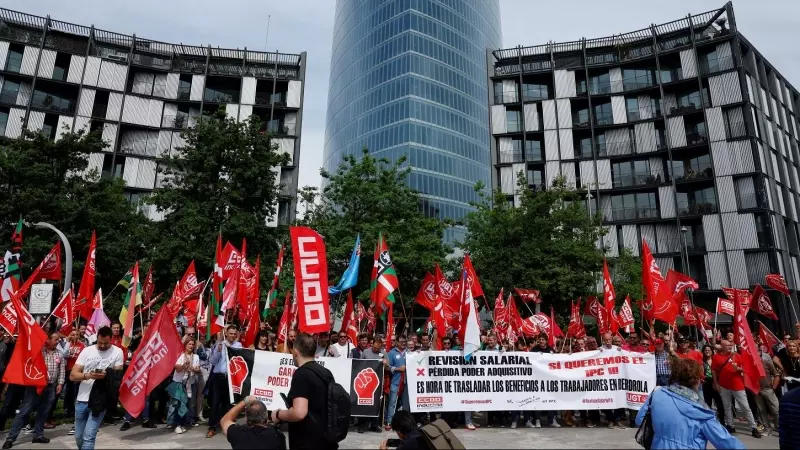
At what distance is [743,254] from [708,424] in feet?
142

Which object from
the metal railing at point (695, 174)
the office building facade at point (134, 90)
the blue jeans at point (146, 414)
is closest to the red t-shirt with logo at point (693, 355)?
the blue jeans at point (146, 414)

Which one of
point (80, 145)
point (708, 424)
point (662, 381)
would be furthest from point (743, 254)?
point (80, 145)

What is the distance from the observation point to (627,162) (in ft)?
153

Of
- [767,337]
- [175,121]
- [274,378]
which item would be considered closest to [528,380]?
[274,378]

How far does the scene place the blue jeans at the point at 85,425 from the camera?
6594 mm

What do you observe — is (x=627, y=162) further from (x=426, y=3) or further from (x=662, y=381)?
(x=662, y=381)

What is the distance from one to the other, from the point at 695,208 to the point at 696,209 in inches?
4.7

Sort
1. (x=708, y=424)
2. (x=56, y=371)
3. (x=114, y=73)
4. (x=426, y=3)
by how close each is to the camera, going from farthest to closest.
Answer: (x=426, y=3) < (x=114, y=73) < (x=56, y=371) < (x=708, y=424)

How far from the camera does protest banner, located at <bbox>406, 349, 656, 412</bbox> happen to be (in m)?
10.2

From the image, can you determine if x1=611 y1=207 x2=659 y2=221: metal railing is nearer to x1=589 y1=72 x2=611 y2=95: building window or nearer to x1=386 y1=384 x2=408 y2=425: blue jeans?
x1=589 y1=72 x2=611 y2=95: building window

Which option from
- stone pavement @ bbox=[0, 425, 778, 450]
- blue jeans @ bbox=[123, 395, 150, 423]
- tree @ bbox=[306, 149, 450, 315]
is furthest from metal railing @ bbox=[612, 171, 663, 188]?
blue jeans @ bbox=[123, 395, 150, 423]

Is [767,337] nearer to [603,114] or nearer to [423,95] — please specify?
[603,114]

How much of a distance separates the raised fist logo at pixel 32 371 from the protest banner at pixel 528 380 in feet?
22.0

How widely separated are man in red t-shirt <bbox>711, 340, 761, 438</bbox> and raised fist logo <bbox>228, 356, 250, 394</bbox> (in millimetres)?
10022
